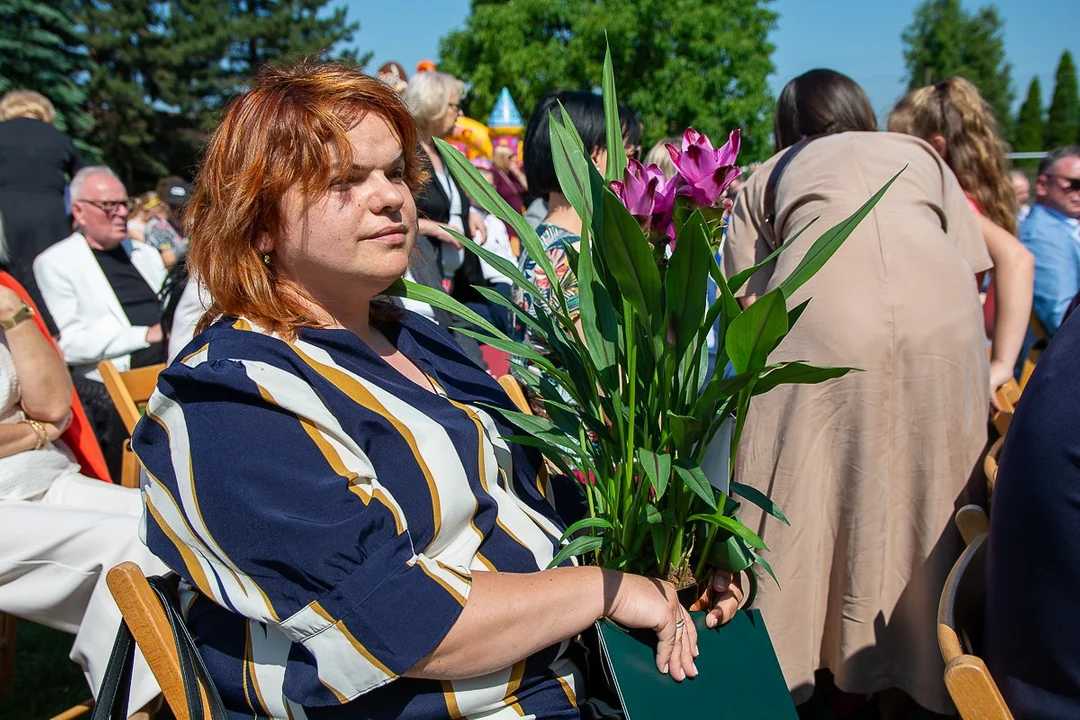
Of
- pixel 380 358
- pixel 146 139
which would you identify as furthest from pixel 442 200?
pixel 146 139

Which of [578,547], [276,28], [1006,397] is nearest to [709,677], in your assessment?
[578,547]

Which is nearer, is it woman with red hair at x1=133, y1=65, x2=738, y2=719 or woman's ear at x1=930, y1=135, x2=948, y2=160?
woman with red hair at x1=133, y1=65, x2=738, y2=719

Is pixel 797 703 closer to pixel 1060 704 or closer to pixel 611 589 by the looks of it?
pixel 1060 704

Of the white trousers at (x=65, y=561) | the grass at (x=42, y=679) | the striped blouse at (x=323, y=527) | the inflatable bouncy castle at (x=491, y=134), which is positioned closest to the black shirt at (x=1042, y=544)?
the striped blouse at (x=323, y=527)

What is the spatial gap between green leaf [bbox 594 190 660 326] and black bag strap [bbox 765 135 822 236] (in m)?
1.32

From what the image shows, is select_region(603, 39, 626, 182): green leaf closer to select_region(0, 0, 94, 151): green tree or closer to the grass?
the grass

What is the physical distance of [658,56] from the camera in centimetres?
2825

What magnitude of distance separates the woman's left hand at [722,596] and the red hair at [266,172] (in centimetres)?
76

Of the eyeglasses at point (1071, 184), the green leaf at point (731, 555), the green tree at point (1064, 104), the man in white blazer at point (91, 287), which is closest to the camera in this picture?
the green leaf at point (731, 555)

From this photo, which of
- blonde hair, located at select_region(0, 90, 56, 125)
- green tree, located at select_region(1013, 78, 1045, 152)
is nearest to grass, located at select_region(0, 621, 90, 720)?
blonde hair, located at select_region(0, 90, 56, 125)

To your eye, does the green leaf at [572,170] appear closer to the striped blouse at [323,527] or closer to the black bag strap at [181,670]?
the striped blouse at [323,527]

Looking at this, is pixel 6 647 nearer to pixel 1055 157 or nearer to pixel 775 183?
pixel 775 183

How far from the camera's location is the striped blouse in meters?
1.12

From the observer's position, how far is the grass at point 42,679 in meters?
2.74
